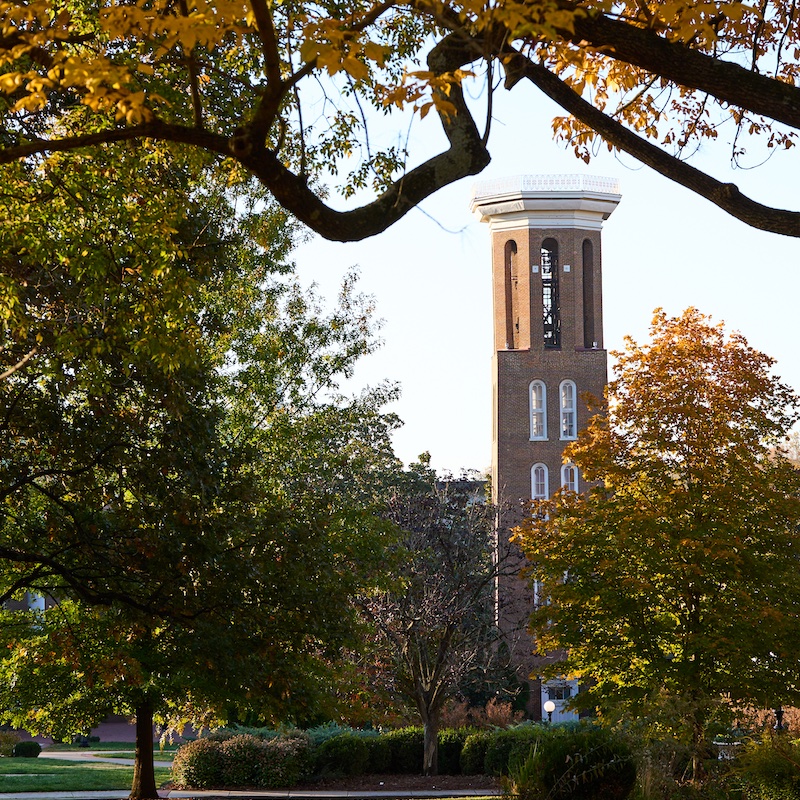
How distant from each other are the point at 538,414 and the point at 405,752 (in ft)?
100

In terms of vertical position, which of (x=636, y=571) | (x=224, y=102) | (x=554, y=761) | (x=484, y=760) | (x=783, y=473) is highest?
(x=224, y=102)

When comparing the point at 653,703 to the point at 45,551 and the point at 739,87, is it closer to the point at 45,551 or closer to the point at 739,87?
the point at 45,551

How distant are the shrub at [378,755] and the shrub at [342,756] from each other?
0.39 metres

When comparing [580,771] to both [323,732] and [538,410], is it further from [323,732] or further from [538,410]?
[538,410]

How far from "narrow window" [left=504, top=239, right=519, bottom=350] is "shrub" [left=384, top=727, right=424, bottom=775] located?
109ft

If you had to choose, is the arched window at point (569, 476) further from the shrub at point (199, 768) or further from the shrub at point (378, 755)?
the shrub at point (199, 768)

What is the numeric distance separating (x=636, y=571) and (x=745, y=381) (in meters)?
3.79

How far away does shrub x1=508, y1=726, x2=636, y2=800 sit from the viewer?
1274 centimetres

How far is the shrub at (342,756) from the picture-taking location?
26312mm

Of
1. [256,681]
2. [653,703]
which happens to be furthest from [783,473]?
[256,681]

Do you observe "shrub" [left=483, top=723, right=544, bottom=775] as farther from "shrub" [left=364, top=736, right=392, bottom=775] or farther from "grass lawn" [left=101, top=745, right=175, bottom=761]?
"grass lawn" [left=101, top=745, right=175, bottom=761]

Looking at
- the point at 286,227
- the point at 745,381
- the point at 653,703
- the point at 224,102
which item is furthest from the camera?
the point at 286,227

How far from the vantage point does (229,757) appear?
82.3 ft

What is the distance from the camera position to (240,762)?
25016 mm
